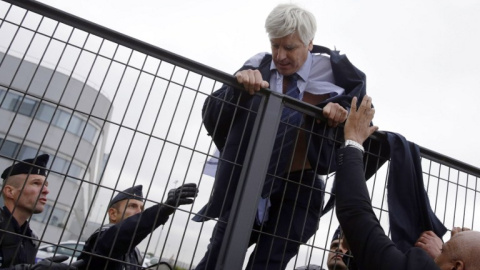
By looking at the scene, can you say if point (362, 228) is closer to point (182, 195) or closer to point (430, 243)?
point (430, 243)

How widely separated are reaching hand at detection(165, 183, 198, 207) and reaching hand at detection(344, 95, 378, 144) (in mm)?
793

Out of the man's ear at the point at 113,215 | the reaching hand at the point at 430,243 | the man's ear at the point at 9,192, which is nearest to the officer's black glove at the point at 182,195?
the reaching hand at the point at 430,243

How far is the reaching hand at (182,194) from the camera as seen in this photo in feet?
7.77

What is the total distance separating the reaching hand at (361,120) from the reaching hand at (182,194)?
2.60 ft

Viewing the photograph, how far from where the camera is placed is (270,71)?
3.05 m

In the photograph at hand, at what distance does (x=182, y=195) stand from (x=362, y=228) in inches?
33.6

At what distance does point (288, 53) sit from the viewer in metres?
3.00

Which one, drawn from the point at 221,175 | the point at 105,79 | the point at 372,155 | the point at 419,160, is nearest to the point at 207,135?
the point at 221,175

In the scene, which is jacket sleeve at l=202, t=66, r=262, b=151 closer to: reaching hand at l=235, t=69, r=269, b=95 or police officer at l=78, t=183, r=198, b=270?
reaching hand at l=235, t=69, r=269, b=95

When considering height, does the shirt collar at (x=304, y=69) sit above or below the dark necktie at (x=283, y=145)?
above

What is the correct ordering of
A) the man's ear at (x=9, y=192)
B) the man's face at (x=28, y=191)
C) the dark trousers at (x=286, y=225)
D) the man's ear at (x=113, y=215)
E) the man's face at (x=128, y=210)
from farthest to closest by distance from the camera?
the man's ear at (x=113, y=215) → the man's face at (x=128, y=210) → the man's ear at (x=9, y=192) → the man's face at (x=28, y=191) → the dark trousers at (x=286, y=225)

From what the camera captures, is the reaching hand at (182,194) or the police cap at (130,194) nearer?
the police cap at (130,194)

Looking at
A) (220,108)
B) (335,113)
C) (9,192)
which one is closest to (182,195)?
(220,108)

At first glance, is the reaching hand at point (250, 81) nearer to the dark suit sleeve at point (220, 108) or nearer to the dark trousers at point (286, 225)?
the dark suit sleeve at point (220, 108)
